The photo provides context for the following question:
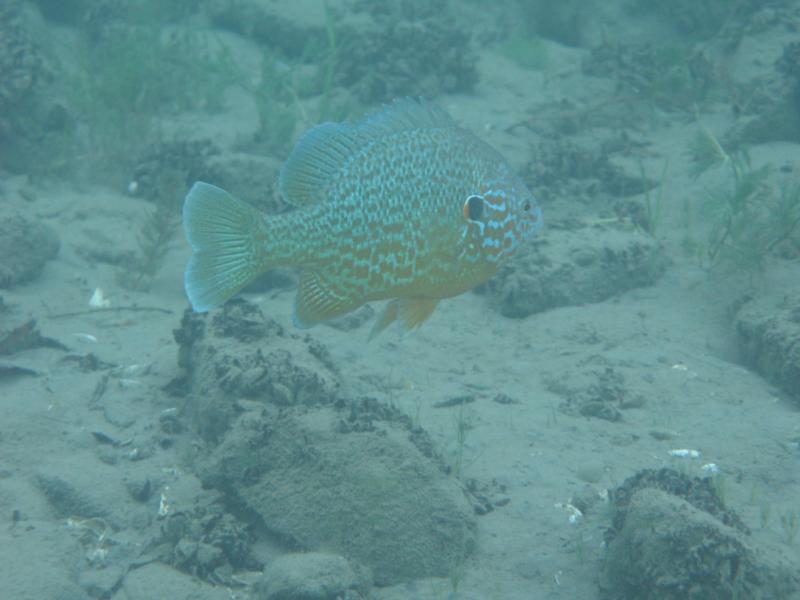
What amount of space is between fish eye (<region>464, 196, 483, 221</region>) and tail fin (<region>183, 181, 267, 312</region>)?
1197 millimetres

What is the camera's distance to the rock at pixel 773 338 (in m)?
5.47

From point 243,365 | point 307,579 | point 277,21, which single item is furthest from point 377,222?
point 277,21

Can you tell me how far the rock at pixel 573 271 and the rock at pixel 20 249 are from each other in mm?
4917

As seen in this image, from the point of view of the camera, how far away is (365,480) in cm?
382

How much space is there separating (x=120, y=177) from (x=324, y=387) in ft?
21.8

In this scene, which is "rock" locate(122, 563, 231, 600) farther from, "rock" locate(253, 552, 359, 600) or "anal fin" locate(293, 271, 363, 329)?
"anal fin" locate(293, 271, 363, 329)

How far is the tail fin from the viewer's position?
12.6 ft

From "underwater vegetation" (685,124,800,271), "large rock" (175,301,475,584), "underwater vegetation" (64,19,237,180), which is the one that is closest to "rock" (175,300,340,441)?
"large rock" (175,301,475,584)

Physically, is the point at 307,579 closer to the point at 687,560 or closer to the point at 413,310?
the point at 413,310

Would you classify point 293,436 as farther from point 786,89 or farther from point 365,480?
→ point 786,89

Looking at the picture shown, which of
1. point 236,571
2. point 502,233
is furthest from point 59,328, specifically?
point 502,233

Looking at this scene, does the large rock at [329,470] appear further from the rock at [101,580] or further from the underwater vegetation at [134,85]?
the underwater vegetation at [134,85]

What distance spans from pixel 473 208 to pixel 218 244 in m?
1.52

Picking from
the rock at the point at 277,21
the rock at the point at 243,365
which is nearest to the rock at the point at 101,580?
the rock at the point at 243,365
